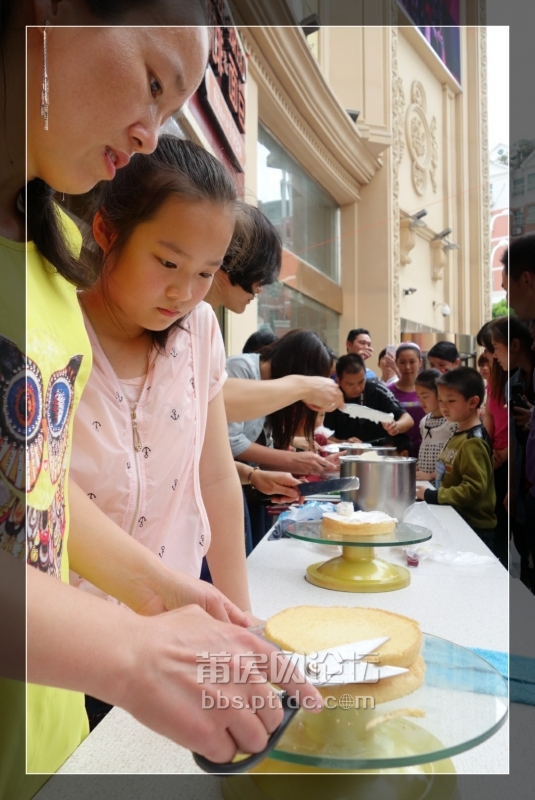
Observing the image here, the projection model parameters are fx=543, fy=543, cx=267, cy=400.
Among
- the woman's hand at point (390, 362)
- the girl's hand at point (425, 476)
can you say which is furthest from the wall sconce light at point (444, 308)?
the girl's hand at point (425, 476)

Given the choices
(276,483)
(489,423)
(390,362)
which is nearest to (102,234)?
(276,483)

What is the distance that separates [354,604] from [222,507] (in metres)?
0.13

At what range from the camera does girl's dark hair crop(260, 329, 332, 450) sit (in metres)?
0.91

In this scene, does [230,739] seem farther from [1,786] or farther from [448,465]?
[448,465]

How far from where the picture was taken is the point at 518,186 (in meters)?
0.36

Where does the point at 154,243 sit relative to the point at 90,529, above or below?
above

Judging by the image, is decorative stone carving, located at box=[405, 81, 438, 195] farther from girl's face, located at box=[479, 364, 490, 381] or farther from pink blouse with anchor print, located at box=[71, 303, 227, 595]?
pink blouse with anchor print, located at box=[71, 303, 227, 595]

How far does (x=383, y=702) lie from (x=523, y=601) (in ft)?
1.00

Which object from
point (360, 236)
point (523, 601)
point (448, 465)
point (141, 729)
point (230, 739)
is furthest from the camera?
point (360, 236)

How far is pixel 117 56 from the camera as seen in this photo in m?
0.22

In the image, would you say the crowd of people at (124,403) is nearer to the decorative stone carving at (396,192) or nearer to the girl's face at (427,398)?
the girl's face at (427,398)

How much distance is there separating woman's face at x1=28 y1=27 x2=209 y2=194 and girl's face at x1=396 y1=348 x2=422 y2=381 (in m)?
1.59

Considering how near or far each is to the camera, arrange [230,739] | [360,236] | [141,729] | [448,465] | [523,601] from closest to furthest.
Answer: [230,739], [141,729], [523,601], [448,465], [360,236]

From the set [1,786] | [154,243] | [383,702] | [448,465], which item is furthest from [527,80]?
[448,465]
